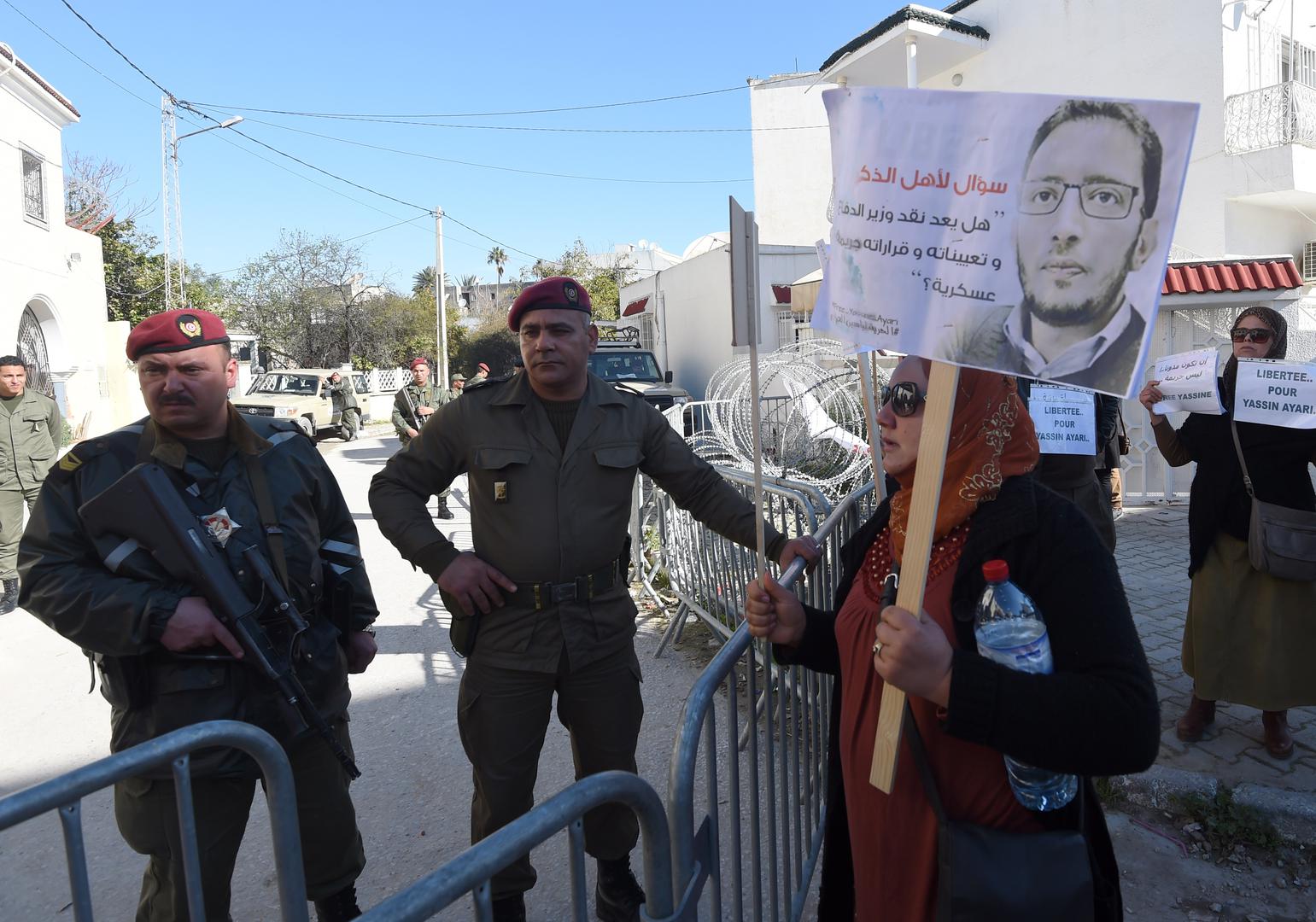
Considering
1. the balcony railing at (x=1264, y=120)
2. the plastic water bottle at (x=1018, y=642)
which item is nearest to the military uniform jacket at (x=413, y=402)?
the plastic water bottle at (x=1018, y=642)

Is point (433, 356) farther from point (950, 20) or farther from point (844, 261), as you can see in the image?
point (844, 261)

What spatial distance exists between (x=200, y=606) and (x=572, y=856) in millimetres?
1422

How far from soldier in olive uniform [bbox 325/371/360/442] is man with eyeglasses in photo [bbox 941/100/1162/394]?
23.3 m

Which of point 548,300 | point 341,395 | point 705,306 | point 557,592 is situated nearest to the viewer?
point 557,592

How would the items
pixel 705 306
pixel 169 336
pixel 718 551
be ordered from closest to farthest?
1. pixel 169 336
2. pixel 718 551
3. pixel 705 306

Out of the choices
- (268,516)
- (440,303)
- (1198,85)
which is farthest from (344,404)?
(268,516)

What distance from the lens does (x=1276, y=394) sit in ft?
11.5

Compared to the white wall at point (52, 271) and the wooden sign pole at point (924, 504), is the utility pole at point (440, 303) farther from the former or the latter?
the wooden sign pole at point (924, 504)

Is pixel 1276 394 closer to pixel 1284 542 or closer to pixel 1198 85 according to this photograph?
pixel 1284 542

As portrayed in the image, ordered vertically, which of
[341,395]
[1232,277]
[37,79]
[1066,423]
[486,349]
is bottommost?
[1066,423]

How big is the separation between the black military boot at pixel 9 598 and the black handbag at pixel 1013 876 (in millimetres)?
7961

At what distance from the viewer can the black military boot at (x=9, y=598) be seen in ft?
23.0

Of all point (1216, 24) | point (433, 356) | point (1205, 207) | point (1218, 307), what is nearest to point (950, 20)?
point (1216, 24)

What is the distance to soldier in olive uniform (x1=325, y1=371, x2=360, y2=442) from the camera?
75.2 feet
